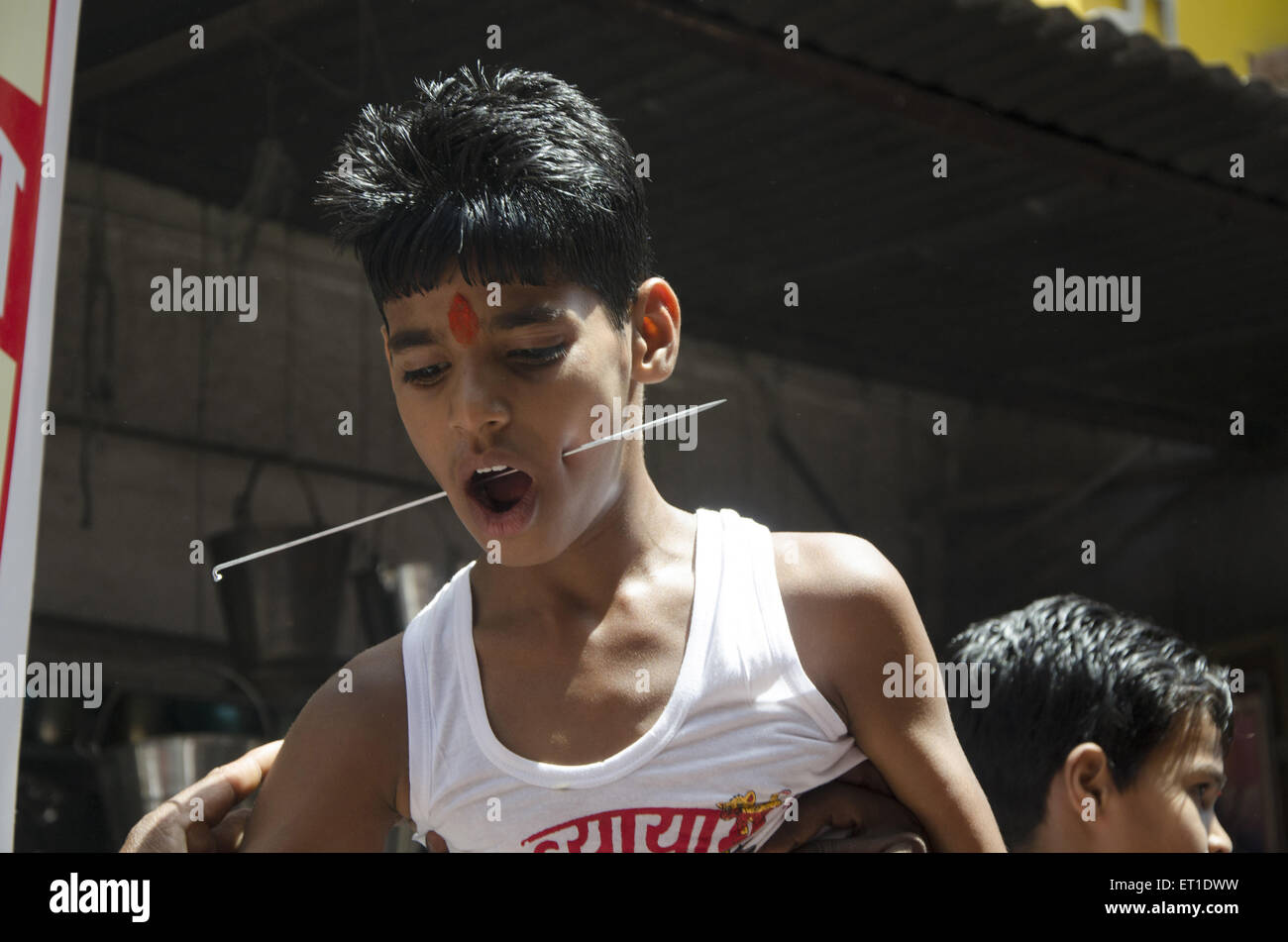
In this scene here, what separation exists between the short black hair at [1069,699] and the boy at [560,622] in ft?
2.47

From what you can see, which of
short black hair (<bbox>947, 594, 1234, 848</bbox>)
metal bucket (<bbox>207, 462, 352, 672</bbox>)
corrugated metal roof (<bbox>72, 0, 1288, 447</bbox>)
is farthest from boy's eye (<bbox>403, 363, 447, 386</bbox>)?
metal bucket (<bbox>207, 462, 352, 672</bbox>)

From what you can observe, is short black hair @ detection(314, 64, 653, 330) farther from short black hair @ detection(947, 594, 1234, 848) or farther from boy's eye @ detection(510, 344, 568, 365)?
short black hair @ detection(947, 594, 1234, 848)

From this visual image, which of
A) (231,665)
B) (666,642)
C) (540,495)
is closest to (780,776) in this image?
(666,642)

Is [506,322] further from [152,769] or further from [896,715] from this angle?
[152,769]

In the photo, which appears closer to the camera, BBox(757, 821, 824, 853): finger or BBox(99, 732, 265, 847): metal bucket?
BBox(757, 821, 824, 853): finger

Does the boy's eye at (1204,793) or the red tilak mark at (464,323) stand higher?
the red tilak mark at (464,323)

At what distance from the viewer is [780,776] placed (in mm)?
2080

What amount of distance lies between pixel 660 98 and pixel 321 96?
45.2 inches

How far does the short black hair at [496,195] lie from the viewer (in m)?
2.12

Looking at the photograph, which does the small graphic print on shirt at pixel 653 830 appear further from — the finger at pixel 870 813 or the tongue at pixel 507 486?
the tongue at pixel 507 486

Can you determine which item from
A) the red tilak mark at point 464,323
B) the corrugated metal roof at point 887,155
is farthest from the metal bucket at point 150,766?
the red tilak mark at point 464,323

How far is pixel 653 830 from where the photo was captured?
2.05 m

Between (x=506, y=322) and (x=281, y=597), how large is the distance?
4.06m

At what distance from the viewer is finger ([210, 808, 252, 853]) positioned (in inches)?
87.8
